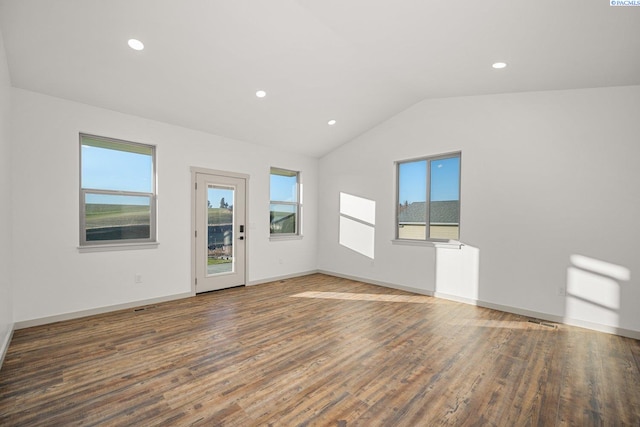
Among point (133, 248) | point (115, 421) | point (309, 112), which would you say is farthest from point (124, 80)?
point (115, 421)

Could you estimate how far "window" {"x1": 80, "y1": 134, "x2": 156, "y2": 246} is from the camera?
13.1ft

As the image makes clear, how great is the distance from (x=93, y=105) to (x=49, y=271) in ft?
7.33

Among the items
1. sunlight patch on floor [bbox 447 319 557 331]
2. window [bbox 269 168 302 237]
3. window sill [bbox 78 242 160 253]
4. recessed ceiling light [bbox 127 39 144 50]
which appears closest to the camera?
recessed ceiling light [bbox 127 39 144 50]

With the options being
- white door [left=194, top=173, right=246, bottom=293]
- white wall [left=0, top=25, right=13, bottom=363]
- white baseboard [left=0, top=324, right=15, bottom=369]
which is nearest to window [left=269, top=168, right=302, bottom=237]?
white door [left=194, top=173, right=246, bottom=293]

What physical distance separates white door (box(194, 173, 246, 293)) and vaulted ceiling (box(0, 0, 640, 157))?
1.23 meters

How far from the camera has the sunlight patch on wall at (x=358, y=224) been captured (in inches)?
240

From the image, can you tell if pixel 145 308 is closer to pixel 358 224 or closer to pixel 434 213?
pixel 358 224

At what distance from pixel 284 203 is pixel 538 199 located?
181 inches

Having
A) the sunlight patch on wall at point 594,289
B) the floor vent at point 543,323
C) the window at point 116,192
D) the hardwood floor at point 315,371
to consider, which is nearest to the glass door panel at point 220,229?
the window at point 116,192

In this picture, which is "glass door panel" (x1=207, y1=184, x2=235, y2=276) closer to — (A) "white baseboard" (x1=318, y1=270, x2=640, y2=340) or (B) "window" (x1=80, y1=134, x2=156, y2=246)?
(B) "window" (x1=80, y1=134, x2=156, y2=246)

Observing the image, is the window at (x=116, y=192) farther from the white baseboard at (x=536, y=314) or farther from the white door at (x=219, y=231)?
the white baseboard at (x=536, y=314)

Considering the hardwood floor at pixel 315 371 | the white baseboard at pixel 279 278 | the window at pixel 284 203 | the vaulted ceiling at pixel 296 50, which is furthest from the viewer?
the window at pixel 284 203

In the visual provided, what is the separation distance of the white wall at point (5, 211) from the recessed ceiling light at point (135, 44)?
108 cm

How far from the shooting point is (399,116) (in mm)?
5613
